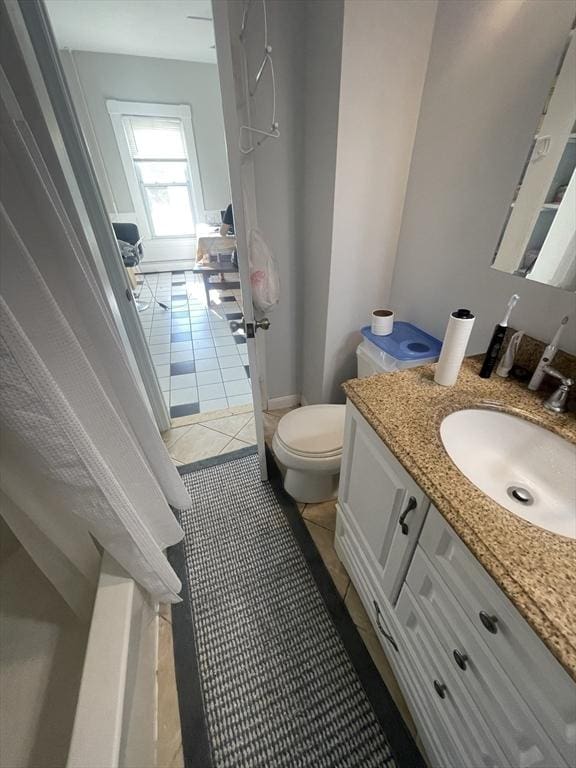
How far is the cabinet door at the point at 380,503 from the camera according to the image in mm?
736

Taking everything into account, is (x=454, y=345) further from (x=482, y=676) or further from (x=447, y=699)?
(x=447, y=699)

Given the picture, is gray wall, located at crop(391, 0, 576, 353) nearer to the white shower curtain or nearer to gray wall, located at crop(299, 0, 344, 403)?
gray wall, located at crop(299, 0, 344, 403)

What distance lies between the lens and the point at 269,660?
1.02m

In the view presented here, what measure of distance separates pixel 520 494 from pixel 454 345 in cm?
41

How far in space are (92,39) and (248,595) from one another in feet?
17.7

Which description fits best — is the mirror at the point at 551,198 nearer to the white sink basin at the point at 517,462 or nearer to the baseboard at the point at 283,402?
the white sink basin at the point at 517,462

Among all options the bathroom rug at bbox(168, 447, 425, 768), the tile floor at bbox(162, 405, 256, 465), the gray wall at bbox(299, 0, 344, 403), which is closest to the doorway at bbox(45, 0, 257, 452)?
the tile floor at bbox(162, 405, 256, 465)

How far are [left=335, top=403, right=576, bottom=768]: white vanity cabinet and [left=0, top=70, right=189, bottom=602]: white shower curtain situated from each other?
25.4 inches

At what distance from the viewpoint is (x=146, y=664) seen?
94cm

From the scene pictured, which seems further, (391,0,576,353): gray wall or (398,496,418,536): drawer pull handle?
(391,0,576,353): gray wall

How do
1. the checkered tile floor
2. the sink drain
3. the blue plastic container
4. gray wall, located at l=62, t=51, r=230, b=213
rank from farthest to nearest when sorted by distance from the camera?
gray wall, located at l=62, t=51, r=230, b=213
the checkered tile floor
the blue plastic container
the sink drain

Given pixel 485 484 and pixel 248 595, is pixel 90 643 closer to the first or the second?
pixel 248 595

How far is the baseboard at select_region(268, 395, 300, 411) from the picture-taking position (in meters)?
2.17

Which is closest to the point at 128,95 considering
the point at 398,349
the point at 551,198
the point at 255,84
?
the point at 255,84
